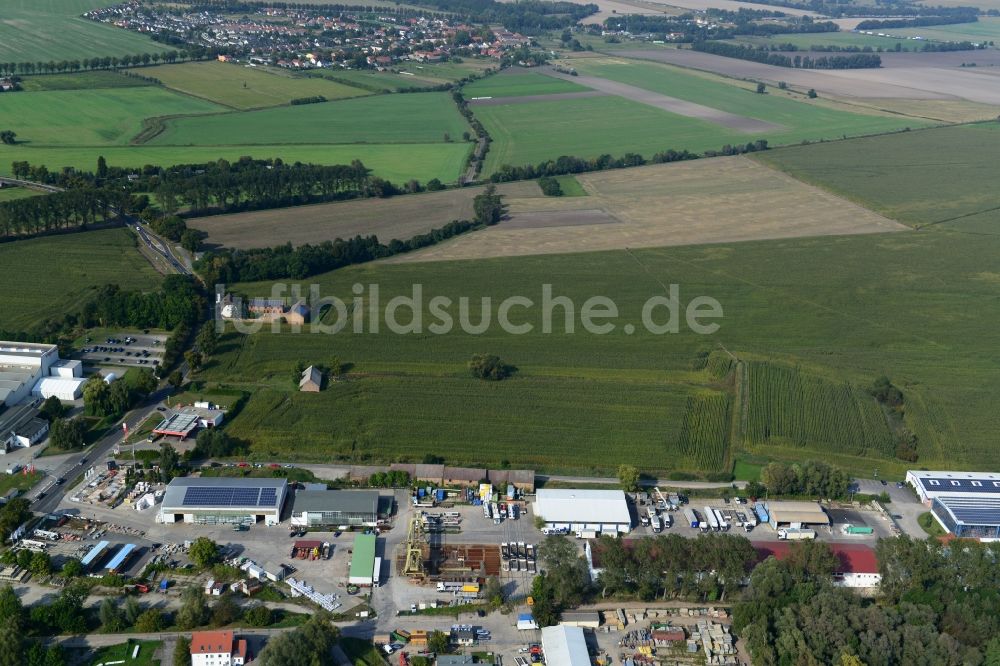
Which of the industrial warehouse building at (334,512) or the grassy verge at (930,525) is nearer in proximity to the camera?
the industrial warehouse building at (334,512)

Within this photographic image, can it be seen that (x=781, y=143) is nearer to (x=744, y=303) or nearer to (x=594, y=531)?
(x=744, y=303)

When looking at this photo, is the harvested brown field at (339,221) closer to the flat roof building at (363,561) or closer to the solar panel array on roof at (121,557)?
the solar panel array on roof at (121,557)

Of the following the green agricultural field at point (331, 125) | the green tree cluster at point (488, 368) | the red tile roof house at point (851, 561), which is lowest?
the red tile roof house at point (851, 561)

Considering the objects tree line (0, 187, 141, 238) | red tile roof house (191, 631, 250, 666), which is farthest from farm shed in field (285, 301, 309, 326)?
red tile roof house (191, 631, 250, 666)

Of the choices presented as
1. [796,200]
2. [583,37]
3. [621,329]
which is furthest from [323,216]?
[583,37]

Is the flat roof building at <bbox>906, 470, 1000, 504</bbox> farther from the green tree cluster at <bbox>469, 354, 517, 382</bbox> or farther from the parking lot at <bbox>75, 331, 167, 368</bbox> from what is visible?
the parking lot at <bbox>75, 331, 167, 368</bbox>

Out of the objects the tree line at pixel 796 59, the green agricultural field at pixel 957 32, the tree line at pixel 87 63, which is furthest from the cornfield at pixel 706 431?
the green agricultural field at pixel 957 32
